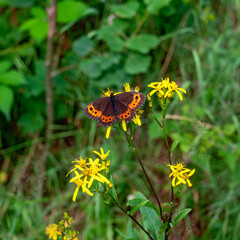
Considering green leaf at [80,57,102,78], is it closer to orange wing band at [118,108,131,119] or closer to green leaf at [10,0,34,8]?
green leaf at [10,0,34,8]

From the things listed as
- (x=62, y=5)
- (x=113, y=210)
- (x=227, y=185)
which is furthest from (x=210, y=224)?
(x=62, y=5)

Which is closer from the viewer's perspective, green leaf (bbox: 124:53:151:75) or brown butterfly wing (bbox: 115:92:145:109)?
brown butterfly wing (bbox: 115:92:145:109)

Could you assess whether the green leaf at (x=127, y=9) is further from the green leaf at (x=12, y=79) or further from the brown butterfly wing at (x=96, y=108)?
the brown butterfly wing at (x=96, y=108)

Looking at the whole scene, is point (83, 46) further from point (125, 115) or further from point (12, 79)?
point (125, 115)

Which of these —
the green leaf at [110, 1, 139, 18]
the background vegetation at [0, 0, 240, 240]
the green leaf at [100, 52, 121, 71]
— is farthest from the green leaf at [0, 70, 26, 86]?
the green leaf at [110, 1, 139, 18]

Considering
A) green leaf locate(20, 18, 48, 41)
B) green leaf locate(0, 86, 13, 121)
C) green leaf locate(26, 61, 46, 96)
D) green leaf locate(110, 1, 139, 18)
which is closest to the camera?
green leaf locate(0, 86, 13, 121)

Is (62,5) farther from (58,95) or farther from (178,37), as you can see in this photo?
(178,37)

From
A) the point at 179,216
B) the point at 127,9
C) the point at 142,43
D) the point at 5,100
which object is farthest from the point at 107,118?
the point at 127,9

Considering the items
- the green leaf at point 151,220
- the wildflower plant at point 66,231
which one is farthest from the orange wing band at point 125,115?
the wildflower plant at point 66,231
